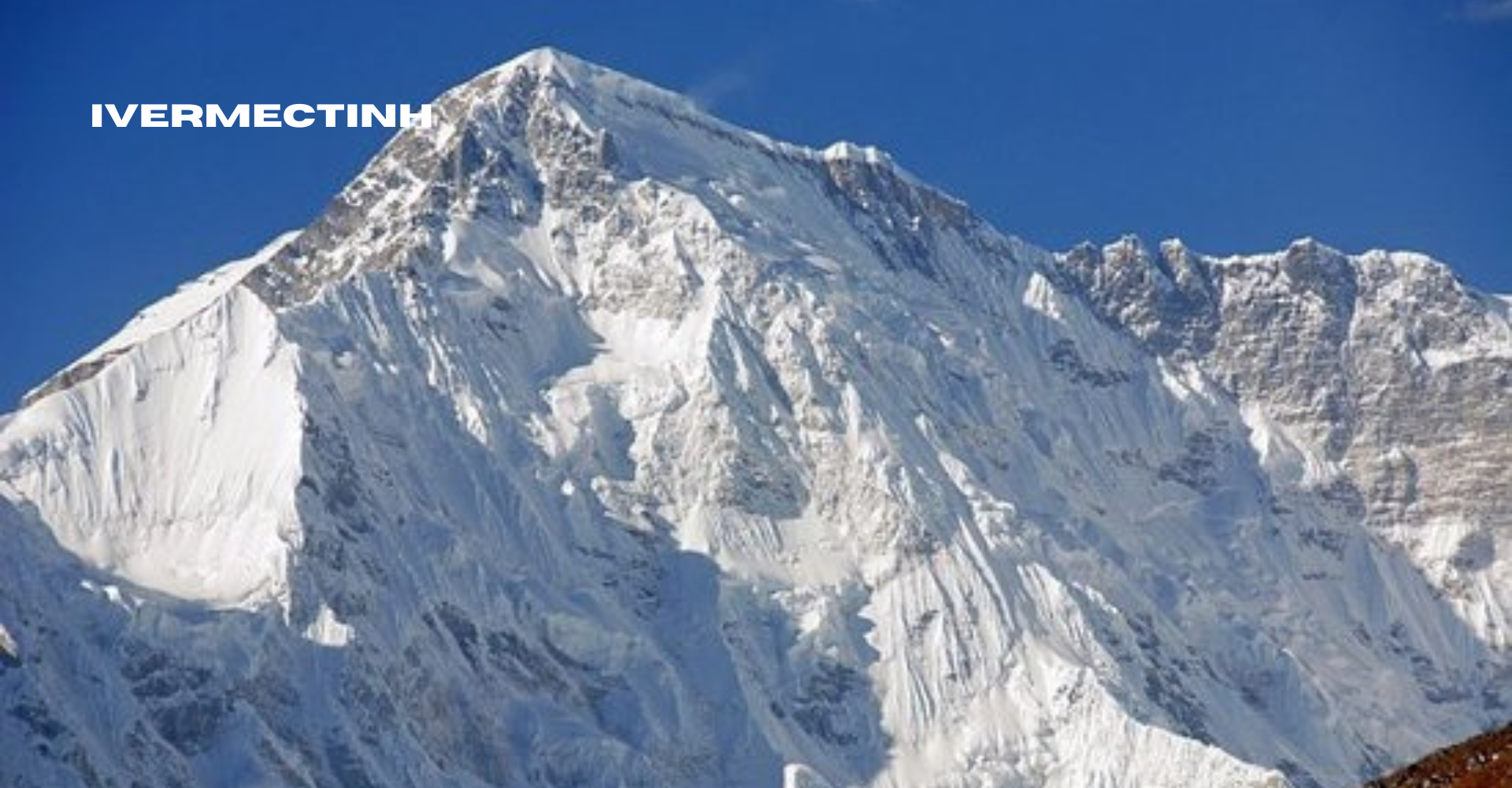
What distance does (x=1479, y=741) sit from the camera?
153875 mm

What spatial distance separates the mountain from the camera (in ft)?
466

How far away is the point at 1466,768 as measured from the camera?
146125 millimetres

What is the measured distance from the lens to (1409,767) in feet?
509

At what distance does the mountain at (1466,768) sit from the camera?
466 ft

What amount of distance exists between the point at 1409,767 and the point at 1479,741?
2.61 meters
